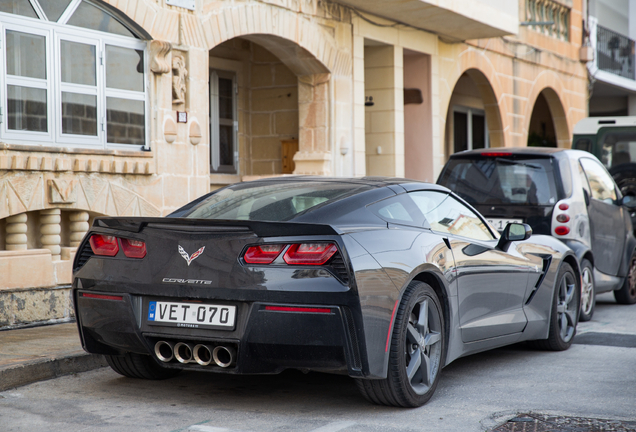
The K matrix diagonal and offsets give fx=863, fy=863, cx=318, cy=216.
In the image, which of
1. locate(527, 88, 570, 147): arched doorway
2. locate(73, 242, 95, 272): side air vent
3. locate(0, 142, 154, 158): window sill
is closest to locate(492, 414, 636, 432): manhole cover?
locate(73, 242, 95, 272): side air vent

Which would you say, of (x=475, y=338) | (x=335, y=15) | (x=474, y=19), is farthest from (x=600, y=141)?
(x=475, y=338)

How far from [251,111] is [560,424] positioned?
34.0 feet

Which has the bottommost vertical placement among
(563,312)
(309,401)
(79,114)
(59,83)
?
(309,401)

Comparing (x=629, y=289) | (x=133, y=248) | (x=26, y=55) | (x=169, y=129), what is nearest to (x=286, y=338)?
(x=133, y=248)

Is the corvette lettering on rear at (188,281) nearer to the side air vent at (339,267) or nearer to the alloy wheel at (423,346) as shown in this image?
the side air vent at (339,267)

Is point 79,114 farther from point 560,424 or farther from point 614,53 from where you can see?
point 614,53

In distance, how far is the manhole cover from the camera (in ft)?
14.2

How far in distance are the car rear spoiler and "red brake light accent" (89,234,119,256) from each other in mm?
71

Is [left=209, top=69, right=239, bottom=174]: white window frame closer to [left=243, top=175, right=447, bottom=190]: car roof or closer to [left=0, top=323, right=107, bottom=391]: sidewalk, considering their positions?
[left=0, top=323, right=107, bottom=391]: sidewalk

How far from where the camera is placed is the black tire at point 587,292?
27.2 feet

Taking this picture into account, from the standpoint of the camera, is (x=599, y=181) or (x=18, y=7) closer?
(x=18, y=7)

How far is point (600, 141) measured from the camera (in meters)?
15.4

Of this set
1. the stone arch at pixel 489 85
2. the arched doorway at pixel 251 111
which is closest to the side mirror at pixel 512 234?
the arched doorway at pixel 251 111

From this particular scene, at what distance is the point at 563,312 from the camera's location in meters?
6.86
